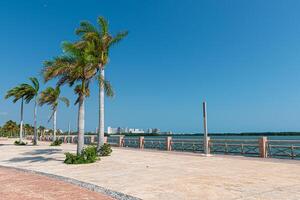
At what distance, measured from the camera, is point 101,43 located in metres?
20.4

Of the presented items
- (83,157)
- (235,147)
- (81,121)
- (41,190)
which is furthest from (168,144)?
(41,190)

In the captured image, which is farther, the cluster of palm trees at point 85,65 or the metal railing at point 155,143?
the metal railing at point 155,143

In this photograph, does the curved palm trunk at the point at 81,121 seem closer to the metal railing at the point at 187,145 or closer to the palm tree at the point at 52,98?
the metal railing at the point at 187,145

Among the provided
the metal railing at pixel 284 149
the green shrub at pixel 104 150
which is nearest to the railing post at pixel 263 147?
the metal railing at pixel 284 149

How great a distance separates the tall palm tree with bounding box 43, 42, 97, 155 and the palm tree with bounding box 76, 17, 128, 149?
1942 mm

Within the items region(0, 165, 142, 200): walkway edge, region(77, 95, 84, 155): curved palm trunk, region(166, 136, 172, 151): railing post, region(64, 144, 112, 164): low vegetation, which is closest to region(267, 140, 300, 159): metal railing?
region(166, 136, 172, 151): railing post

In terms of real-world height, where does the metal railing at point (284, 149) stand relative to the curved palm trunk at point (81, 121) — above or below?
below

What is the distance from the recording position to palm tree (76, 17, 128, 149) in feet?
64.6

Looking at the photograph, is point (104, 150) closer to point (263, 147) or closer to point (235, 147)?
point (235, 147)

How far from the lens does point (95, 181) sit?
10117mm

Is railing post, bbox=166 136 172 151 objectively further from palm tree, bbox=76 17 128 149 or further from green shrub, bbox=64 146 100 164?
green shrub, bbox=64 146 100 164

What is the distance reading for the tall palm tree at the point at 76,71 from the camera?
54.5ft

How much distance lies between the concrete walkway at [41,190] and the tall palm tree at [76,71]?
20.9ft

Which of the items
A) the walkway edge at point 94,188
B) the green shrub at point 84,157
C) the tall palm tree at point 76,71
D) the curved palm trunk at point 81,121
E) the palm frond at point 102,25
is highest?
the palm frond at point 102,25
